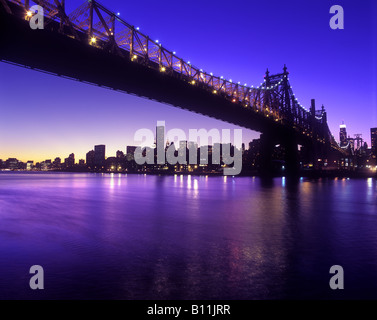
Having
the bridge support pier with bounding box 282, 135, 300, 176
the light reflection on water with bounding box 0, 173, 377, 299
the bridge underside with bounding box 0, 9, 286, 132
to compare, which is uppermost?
the bridge underside with bounding box 0, 9, 286, 132

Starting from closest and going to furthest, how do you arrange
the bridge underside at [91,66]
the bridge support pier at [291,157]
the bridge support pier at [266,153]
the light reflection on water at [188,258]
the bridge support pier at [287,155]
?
the light reflection on water at [188,258]
the bridge underside at [91,66]
the bridge support pier at [266,153]
the bridge support pier at [287,155]
the bridge support pier at [291,157]

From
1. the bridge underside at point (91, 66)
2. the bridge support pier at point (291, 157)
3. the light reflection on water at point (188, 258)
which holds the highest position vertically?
the bridge underside at point (91, 66)

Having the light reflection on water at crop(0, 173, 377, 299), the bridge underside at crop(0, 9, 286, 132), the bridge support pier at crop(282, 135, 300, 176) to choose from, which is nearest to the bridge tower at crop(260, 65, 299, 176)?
the bridge support pier at crop(282, 135, 300, 176)

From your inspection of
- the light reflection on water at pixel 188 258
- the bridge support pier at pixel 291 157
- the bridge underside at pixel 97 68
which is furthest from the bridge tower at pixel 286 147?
the light reflection on water at pixel 188 258

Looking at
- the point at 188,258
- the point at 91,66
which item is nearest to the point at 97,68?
the point at 91,66

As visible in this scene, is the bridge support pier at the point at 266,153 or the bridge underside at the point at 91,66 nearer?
the bridge underside at the point at 91,66

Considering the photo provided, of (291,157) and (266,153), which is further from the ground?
(266,153)

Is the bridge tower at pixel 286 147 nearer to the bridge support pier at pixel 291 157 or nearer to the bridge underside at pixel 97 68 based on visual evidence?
the bridge support pier at pixel 291 157

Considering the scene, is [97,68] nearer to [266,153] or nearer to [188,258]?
[188,258]

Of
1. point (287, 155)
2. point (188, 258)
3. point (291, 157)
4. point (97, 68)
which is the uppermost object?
point (97, 68)

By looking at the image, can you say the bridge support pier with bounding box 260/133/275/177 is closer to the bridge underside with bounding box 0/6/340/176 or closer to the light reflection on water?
the bridge underside with bounding box 0/6/340/176
